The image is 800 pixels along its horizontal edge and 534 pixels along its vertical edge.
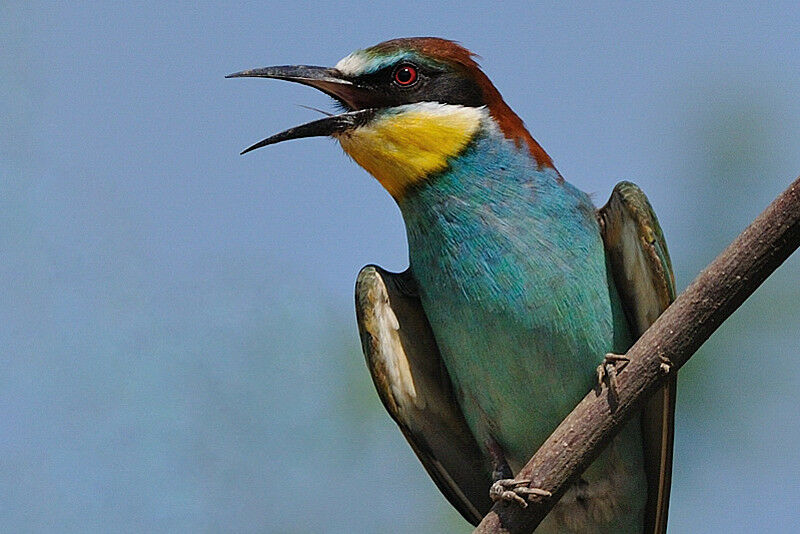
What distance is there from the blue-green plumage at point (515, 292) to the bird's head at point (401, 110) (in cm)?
6

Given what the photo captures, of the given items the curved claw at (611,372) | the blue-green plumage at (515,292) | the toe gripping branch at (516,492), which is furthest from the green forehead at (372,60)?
the toe gripping branch at (516,492)

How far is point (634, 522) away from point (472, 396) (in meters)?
0.67

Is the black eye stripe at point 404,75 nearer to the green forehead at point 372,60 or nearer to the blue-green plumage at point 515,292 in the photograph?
the green forehead at point 372,60

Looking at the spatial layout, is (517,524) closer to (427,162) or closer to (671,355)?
(671,355)

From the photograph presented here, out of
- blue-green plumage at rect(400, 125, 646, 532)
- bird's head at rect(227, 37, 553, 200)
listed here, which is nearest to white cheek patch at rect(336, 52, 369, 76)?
bird's head at rect(227, 37, 553, 200)

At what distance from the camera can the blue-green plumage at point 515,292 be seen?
327 centimetres

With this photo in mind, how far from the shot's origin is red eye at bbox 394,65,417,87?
3.48 metres

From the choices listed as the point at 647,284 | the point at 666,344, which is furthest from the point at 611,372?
the point at 647,284

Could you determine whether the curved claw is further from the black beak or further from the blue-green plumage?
the black beak

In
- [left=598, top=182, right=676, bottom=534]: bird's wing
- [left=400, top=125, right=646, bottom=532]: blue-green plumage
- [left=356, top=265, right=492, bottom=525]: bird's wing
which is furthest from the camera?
[left=356, top=265, right=492, bottom=525]: bird's wing

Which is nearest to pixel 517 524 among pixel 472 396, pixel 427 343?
A: pixel 472 396

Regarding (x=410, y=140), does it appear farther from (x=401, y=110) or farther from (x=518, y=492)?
(x=518, y=492)

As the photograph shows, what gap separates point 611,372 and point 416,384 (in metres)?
1.02

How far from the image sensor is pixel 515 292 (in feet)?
10.7
